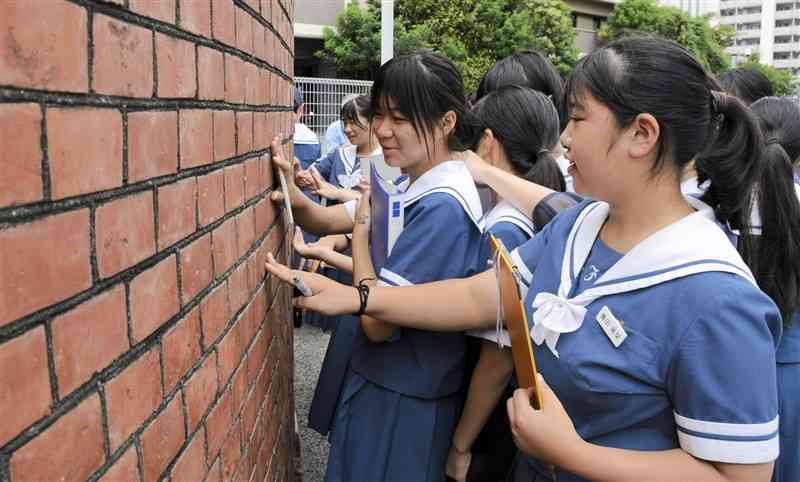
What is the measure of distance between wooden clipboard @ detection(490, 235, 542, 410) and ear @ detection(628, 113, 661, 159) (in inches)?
14.1

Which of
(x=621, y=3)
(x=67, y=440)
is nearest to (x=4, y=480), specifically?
(x=67, y=440)

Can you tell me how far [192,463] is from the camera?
1.22 meters

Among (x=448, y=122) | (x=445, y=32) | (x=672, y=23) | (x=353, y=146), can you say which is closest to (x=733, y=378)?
(x=448, y=122)

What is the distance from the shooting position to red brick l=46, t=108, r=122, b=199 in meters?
0.74

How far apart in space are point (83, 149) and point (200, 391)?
1.93 ft

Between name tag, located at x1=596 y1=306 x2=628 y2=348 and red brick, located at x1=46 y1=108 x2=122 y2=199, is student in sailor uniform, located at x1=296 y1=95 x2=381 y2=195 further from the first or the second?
red brick, located at x1=46 y1=108 x2=122 y2=199

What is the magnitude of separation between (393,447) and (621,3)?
34744 mm

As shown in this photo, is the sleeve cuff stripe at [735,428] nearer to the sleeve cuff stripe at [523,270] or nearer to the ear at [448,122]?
the sleeve cuff stripe at [523,270]

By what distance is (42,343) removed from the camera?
72cm

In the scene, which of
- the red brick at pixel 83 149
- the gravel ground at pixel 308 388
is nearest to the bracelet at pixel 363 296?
the red brick at pixel 83 149

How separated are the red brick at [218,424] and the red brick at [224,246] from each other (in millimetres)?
259

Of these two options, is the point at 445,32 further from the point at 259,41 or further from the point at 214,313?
the point at 214,313

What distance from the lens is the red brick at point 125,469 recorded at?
0.88 m

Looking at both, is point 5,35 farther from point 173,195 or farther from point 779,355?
point 779,355
